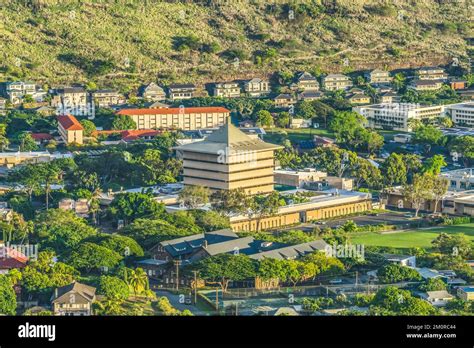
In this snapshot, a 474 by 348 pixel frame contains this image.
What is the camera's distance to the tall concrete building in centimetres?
4859

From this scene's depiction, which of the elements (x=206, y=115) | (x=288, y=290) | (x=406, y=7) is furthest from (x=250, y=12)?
(x=288, y=290)

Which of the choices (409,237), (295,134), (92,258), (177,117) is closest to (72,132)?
(177,117)

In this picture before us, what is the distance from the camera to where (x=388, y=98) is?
78.9 metres

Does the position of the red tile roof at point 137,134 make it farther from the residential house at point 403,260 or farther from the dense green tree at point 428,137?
the residential house at point 403,260

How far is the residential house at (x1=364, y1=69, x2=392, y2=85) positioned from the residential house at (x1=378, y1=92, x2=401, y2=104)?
5197mm

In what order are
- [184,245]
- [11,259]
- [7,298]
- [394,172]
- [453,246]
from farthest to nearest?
1. [394,172]
2. [453,246]
3. [184,245]
4. [11,259]
5. [7,298]

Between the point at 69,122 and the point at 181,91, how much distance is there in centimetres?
1591

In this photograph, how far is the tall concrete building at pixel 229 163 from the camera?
48594 mm

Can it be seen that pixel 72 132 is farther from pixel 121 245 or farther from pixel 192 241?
pixel 121 245

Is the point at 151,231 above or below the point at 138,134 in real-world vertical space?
above

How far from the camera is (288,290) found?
106 feet

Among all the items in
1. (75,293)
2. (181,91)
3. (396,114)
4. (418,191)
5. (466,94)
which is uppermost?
(75,293)
